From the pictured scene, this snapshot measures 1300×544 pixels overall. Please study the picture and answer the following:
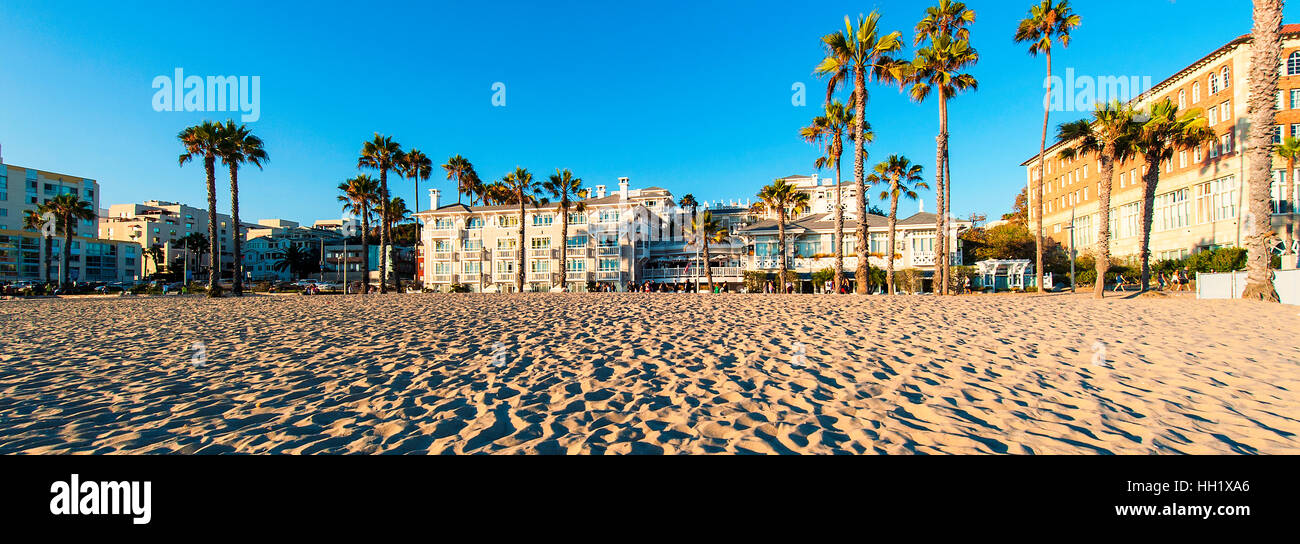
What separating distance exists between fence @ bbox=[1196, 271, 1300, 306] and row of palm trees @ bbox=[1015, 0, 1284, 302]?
38cm

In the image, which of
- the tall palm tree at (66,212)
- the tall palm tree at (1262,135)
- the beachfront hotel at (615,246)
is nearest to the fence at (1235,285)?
the tall palm tree at (1262,135)

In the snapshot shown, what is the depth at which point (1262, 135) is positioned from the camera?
58.9 ft

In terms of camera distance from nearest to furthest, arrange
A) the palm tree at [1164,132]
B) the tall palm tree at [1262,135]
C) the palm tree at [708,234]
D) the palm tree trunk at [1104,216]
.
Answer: the tall palm tree at [1262,135], the palm tree trunk at [1104,216], the palm tree at [1164,132], the palm tree at [708,234]

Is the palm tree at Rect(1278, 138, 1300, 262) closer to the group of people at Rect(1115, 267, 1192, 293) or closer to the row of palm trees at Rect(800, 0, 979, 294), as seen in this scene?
the group of people at Rect(1115, 267, 1192, 293)

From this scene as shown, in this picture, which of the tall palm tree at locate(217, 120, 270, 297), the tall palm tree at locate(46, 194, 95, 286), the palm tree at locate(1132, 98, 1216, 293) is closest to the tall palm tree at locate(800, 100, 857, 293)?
the palm tree at locate(1132, 98, 1216, 293)

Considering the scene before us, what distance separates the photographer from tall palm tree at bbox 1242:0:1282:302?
56.9 ft

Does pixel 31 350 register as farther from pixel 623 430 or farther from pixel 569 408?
pixel 623 430

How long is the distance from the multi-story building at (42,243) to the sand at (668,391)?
313 ft

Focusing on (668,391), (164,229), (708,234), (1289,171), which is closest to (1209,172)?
(1289,171)

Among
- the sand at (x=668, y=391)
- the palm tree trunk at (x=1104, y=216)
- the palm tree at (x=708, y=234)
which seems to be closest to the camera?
the sand at (x=668, y=391)

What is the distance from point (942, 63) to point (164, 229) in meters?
130

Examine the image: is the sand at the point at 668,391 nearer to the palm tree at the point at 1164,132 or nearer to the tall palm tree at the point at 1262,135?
the tall palm tree at the point at 1262,135

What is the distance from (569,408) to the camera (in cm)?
499

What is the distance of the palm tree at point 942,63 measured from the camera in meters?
25.2
